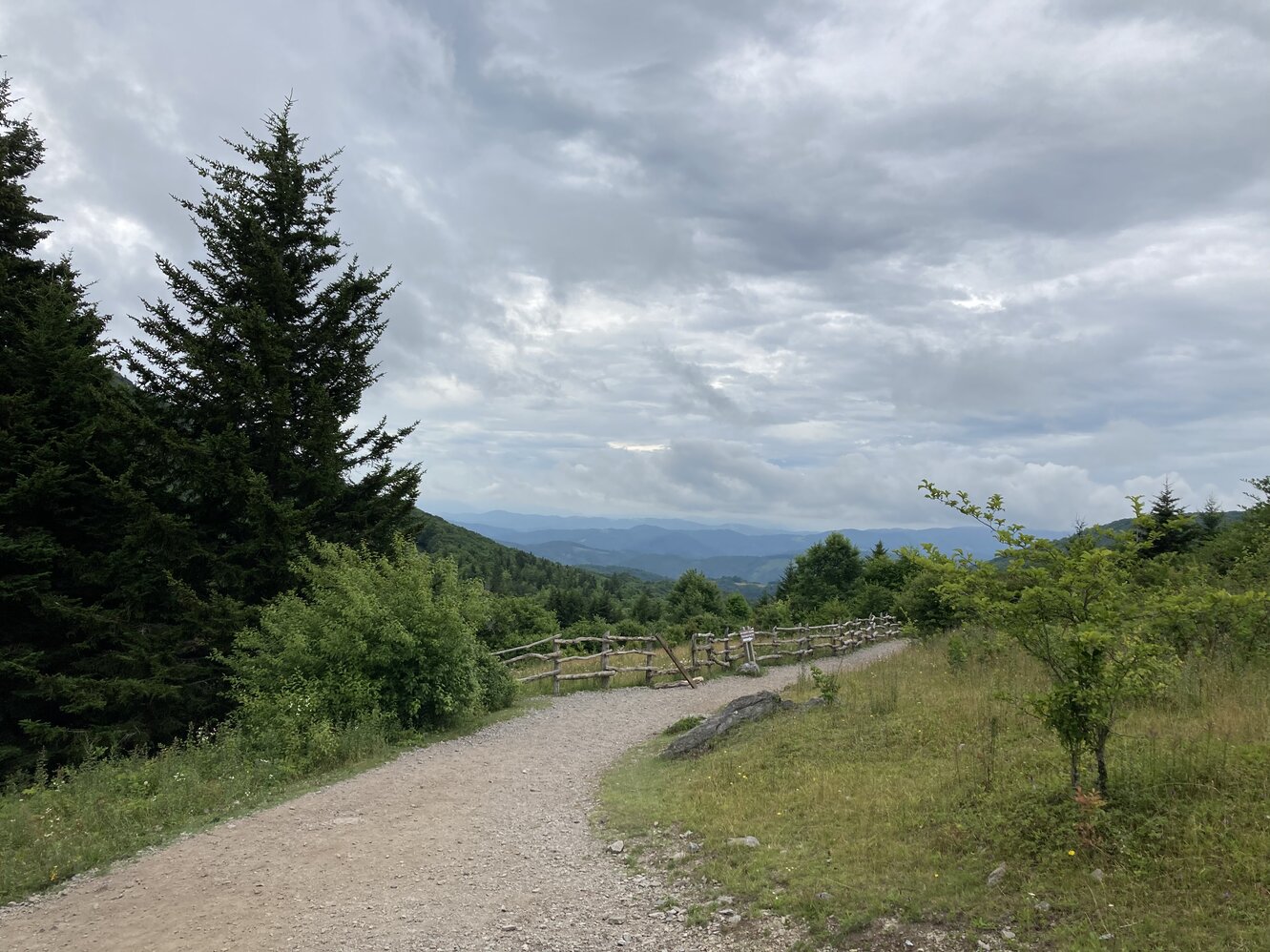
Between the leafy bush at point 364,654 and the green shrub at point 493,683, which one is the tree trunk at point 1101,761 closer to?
the leafy bush at point 364,654

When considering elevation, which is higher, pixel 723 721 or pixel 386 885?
pixel 723 721

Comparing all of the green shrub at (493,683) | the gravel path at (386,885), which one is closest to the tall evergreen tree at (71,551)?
the green shrub at (493,683)

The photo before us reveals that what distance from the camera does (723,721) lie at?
11820mm

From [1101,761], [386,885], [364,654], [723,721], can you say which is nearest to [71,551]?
[364,654]

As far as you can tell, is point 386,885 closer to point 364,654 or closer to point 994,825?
point 994,825

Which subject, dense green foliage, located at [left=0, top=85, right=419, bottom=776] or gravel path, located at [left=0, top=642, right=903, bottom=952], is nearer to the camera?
gravel path, located at [left=0, top=642, right=903, bottom=952]

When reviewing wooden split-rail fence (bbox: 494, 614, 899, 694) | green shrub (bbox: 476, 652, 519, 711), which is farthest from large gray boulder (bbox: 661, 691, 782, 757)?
wooden split-rail fence (bbox: 494, 614, 899, 694)

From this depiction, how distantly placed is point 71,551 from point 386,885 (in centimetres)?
1345

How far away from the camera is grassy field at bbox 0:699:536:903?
7406 millimetres

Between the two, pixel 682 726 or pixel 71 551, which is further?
pixel 71 551

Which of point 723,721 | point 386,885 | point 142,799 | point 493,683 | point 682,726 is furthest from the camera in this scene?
point 493,683

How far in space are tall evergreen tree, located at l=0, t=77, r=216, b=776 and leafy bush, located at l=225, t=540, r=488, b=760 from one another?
331 centimetres

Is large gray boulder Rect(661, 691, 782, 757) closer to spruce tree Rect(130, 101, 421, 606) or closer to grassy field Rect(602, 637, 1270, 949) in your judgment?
grassy field Rect(602, 637, 1270, 949)

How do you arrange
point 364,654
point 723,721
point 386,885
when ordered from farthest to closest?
1. point 364,654
2. point 723,721
3. point 386,885
